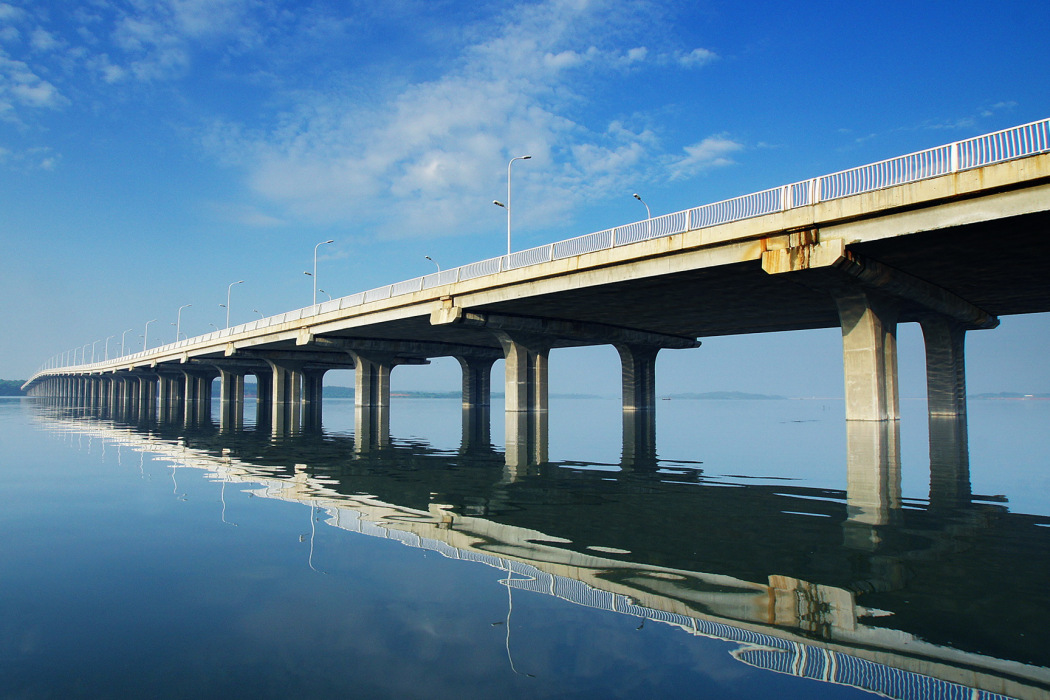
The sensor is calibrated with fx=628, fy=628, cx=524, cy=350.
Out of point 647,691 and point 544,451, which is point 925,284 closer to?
point 544,451

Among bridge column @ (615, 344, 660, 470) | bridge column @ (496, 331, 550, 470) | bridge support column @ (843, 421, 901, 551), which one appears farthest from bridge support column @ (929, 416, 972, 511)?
bridge column @ (615, 344, 660, 470)

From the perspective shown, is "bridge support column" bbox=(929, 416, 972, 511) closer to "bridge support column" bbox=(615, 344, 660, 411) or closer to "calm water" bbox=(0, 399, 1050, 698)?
"calm water" bbox=(0, 399, 1050, 698)

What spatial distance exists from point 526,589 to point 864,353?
1085 inches

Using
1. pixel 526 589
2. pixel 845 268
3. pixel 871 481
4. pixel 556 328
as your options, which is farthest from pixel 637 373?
pixel 526 589

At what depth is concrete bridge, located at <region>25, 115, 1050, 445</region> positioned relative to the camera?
22.1 metres

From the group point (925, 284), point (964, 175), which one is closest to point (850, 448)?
point (964, 175)

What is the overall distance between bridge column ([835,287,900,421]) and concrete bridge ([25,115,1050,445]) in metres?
0.07

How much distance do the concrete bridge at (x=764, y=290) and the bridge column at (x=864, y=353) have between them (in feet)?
0.22

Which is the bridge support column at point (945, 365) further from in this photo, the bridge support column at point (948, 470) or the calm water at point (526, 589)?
the calm water at point (526, 589)

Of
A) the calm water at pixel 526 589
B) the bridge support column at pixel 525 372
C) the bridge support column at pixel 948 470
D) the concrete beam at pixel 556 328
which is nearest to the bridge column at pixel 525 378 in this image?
the bridge support column at pixel 525 372

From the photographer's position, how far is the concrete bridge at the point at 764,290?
22.1 meters

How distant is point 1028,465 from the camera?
20750 millimetres

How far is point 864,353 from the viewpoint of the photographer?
29.5m

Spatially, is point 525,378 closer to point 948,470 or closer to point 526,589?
point 948,470
